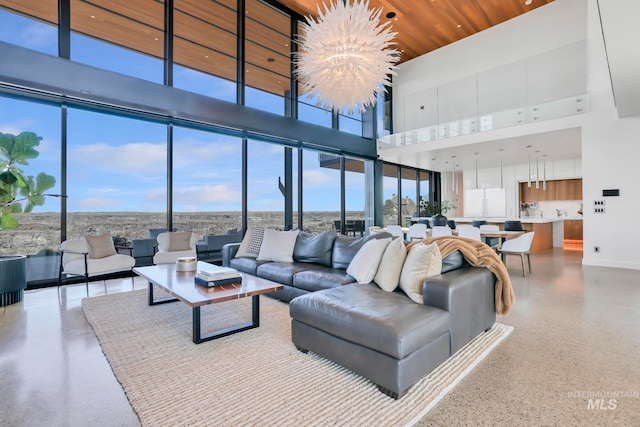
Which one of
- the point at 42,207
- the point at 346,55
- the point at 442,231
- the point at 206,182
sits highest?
the point at 346,55

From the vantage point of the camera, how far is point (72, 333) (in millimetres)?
2895

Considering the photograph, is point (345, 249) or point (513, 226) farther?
point (513, 226)

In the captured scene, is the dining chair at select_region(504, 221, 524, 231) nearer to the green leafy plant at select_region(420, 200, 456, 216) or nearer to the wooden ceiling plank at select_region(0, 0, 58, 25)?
the green leafy plant at select_region(420, 200, 456, 216)

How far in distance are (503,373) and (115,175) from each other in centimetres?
622

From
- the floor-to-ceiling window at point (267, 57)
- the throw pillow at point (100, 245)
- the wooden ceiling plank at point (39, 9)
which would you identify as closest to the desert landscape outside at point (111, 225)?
the throw pillow at point (100, 245)

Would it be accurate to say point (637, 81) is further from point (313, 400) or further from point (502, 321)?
point (313, 400)

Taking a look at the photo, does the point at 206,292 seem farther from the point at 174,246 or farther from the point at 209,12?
the point at 209,12

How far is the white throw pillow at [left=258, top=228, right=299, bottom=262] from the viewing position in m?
4.42

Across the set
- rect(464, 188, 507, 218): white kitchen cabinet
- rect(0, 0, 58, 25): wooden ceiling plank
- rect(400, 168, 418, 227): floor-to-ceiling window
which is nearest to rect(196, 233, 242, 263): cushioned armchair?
rect(0, 0, 58, 25): wooden ceiling plank

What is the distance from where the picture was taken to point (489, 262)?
9.22 feet

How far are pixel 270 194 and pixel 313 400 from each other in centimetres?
590

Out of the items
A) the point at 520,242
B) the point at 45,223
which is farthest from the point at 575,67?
the point at 45,223

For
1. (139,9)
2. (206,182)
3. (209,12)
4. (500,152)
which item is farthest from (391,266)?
(500,152)

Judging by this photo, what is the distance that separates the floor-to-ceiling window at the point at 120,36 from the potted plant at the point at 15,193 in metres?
1.74
